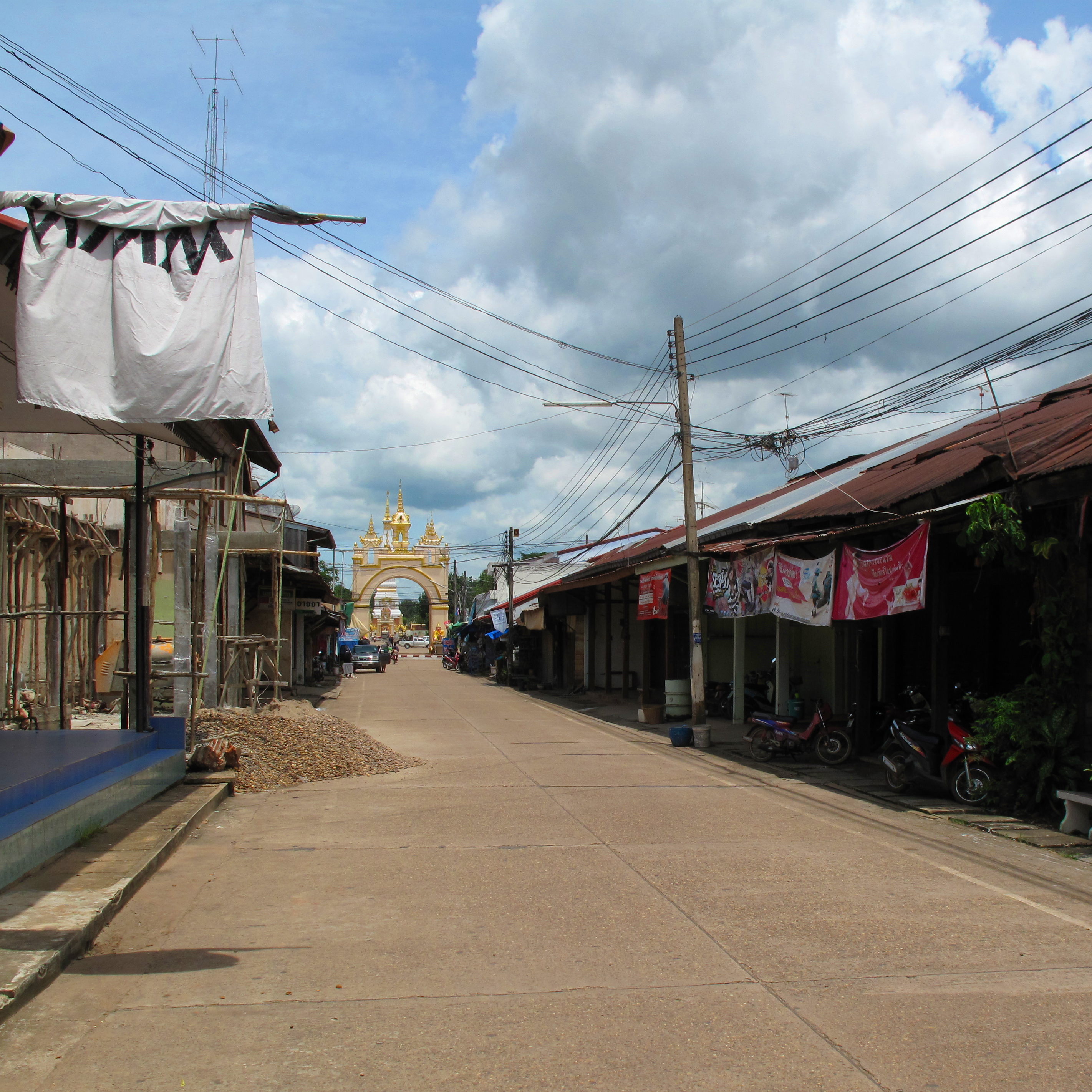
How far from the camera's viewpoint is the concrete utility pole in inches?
682

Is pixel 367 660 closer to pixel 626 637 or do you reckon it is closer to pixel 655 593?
pixel 626 637

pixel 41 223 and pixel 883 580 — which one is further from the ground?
pixel 41 223

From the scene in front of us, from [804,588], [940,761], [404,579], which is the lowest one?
[940,761]

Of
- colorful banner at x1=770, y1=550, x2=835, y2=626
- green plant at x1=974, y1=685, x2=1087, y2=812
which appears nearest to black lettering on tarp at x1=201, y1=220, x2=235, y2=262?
green plant at x1=974, y1=685, x2=1087, y2=812

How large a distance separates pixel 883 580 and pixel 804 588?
2.21m

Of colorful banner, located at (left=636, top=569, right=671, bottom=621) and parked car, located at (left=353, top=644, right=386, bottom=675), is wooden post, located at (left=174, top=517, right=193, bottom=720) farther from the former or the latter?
parked car, located at (left=353, top=644, right=386, bottom=675)

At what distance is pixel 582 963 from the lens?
5.34 metres

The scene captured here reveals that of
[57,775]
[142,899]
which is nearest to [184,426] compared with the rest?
[57,775]

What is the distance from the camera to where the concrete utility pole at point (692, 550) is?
1733 cm

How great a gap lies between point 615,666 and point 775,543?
61.5 ft

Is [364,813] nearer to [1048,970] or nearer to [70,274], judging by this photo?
[70,274]

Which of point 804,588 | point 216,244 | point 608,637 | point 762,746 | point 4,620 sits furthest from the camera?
point 608,637

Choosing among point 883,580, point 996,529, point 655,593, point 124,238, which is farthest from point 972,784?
point 655,593

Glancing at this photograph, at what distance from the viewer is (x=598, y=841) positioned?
8781mm
